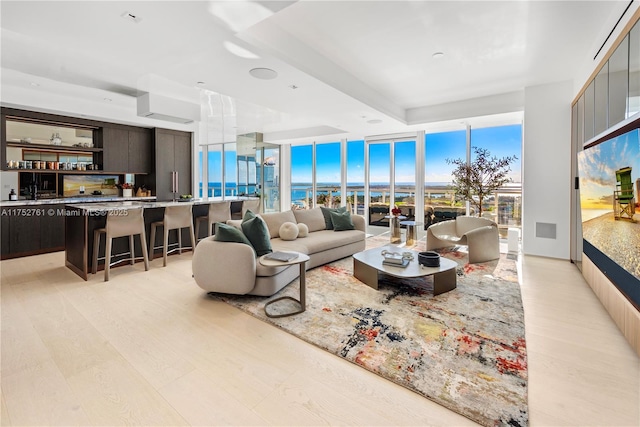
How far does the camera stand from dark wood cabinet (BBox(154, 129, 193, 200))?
733 cm

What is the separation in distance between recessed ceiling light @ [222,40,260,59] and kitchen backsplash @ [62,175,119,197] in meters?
5.32

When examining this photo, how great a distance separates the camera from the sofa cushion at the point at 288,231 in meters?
4.37

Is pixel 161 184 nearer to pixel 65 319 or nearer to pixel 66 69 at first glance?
pixel 66 69

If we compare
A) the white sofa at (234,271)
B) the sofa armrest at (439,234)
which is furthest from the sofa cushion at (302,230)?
the sofa armrest at (439,234)

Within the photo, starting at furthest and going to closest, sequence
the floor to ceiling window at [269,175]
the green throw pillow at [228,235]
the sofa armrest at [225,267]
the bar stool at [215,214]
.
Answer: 1. the floor to ceiling window at [269,175]
2. the bar stool at [215,214]
3. the green throw pillow at [228,235]
4. the sofa armrest at [225,267]

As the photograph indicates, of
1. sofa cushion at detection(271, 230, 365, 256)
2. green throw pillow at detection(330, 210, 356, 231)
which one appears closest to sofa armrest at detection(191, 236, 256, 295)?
sofa cushion at detection(271, 230, 365, 256)

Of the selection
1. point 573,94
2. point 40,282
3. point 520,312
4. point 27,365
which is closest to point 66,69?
point 40,282

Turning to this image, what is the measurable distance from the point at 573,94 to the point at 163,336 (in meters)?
6.19

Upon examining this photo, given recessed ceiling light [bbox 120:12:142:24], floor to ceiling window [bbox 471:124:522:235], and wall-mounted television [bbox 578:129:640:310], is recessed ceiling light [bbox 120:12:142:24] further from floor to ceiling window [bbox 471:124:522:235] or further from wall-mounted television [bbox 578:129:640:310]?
floor to ceiling window [bbox 471:124:522:235]

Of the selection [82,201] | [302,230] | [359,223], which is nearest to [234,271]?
[302,230]

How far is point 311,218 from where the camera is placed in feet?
17.0

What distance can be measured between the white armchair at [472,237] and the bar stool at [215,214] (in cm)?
370

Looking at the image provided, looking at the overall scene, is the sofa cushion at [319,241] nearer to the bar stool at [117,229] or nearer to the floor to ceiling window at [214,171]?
the bar stool at [117,229]

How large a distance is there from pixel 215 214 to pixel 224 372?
12.9ft
